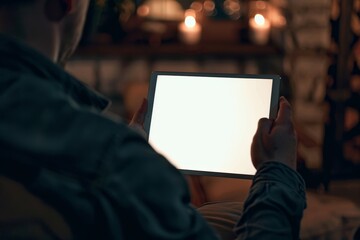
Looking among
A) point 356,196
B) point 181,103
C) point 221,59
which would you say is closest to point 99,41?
point 221,59

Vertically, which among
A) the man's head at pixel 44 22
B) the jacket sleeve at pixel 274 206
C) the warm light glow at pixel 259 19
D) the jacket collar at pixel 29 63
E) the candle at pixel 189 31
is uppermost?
the warm light glow at pixel 259 19

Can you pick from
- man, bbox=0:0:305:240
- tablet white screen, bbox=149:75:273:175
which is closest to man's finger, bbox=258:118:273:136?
tablet white screen, bbox=149:75:273:175

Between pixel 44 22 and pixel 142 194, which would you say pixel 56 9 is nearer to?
pixel 44 22

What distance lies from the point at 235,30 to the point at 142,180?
4.45 m

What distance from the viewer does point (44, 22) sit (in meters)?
0.86

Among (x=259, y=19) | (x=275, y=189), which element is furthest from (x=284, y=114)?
(x=259, y=19)

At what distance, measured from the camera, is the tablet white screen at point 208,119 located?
1.26 metres

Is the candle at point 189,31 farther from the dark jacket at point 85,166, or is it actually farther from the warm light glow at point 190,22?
the dark jacket at point 85,166

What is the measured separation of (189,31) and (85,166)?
4.19 meters

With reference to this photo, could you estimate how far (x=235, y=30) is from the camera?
511cm

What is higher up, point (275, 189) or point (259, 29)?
point (259, 29)

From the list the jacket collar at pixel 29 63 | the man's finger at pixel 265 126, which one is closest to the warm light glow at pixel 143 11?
the man's finger at pixel 265 126

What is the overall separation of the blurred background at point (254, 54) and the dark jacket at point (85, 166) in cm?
387

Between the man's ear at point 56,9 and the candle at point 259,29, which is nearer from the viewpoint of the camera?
the man's ear at point 56,9
